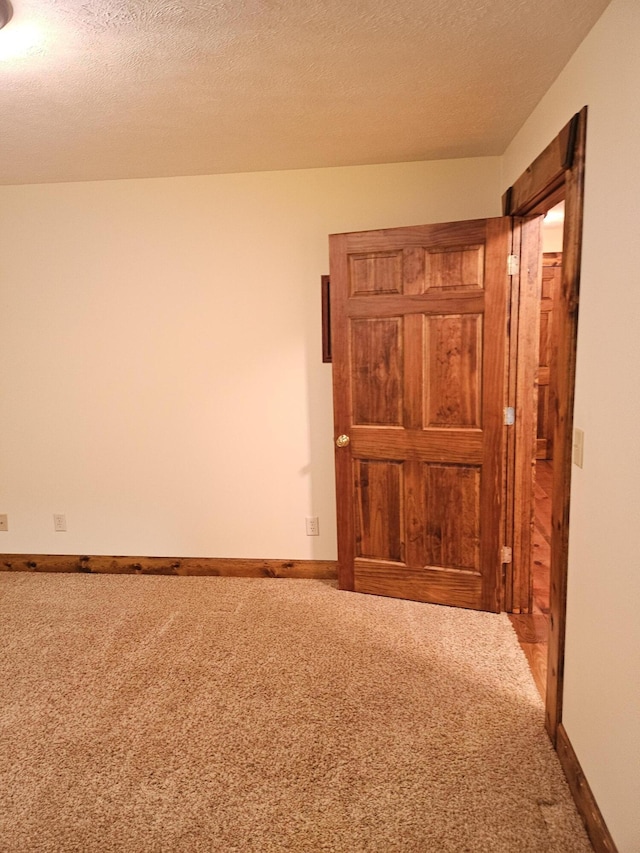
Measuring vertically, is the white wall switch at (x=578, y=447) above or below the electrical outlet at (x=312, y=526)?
above

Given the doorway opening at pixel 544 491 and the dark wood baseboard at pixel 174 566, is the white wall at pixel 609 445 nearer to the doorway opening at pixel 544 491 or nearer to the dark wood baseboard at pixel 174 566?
the doorway opening at pixel 544 491

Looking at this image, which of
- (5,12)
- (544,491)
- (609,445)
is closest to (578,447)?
(609,445)

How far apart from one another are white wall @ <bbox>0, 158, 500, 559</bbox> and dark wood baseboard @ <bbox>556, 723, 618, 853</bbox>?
1751 millimetres

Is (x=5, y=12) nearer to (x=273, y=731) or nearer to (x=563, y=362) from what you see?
(x=563, y=362)

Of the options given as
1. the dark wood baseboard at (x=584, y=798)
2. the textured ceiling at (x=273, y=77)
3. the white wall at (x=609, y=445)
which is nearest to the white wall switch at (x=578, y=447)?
the white wall at (x=609, y=445)

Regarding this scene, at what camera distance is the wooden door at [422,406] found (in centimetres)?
274

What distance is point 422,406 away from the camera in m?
2.88

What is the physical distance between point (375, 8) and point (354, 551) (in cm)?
248

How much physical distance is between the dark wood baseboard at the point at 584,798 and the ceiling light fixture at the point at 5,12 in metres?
2.74

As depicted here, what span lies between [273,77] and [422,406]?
64.2 inches

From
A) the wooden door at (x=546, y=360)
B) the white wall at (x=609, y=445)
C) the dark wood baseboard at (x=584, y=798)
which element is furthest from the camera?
the wooden door at (x=546, y=360)

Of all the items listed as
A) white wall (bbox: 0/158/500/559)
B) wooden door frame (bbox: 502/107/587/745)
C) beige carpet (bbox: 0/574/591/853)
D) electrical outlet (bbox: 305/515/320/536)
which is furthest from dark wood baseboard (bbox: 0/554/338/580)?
wooden door frame (bbox: 502/107/587/745)

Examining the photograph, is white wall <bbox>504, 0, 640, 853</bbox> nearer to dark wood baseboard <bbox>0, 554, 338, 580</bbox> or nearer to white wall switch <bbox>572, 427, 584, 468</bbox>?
white wall switch <bbox>572, 427, 584, 468</bbox>

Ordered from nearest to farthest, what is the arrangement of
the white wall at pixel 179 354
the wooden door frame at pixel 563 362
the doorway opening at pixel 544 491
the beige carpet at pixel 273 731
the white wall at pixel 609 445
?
the white wall at pixel 609 445 → the beige carpet at pixel 273 731 → the wooden door frame at pixel 563 362 → the doorway opening at pixel 544 491 → the white wall at pixel 179 354
